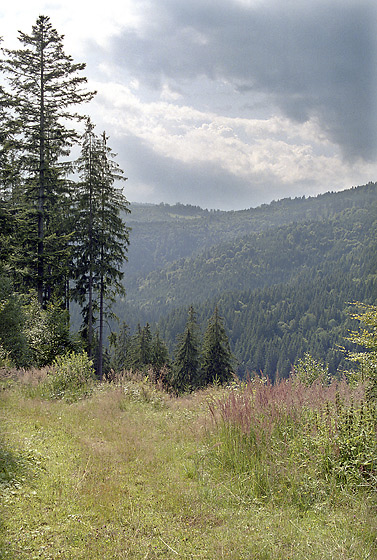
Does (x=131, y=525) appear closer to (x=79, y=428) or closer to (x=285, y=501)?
(x=285, y=501)

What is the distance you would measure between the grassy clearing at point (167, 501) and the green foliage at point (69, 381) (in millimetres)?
2483

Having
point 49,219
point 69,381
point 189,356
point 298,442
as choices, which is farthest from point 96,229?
point 189,356

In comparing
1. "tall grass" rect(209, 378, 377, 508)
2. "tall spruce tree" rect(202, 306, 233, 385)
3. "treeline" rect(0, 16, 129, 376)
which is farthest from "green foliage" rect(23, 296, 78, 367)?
"tall spruce tree" rect(202, 306, 233, 385)

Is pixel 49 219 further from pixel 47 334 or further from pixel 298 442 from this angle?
pixel 298 442

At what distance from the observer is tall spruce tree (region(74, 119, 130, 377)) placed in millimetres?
20578

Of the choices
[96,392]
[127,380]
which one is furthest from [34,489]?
[127,380]

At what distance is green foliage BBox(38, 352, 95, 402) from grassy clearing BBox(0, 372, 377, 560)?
2483mm

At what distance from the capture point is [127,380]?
10.2 meters

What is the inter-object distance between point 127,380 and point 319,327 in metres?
202

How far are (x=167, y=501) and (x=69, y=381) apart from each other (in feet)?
20.3

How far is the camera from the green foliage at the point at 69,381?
8984 millimetres

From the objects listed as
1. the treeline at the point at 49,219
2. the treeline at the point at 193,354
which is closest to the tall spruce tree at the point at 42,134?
the treeline at the point at 49,219

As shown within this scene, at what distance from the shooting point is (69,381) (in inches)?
376

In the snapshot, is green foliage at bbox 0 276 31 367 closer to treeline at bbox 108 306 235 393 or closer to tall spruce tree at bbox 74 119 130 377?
tall spruce tree at bbox 74 119 130 377
